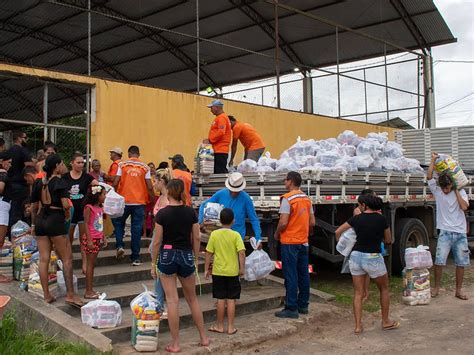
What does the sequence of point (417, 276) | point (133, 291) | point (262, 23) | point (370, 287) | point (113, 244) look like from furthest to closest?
1. point (262, 23)
2. point (370, 287)
3. point (113, 244)
4. point (417, 276)
5. point (133, 291)

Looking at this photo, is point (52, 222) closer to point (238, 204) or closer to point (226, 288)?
point (226, 288)

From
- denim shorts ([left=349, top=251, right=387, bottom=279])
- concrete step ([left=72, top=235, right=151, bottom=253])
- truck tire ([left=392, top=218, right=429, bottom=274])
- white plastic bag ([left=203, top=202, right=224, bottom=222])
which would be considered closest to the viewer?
denim shorts ([left=349, top=251, right=387, bottom=279])

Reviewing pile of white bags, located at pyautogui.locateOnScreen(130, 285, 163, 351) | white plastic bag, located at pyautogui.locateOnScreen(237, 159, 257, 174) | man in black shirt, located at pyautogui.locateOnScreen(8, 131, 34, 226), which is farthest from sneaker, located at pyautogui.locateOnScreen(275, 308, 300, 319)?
man in black shirt, located at pyautogui.locateOnScreen(8, 131, 34, 226)

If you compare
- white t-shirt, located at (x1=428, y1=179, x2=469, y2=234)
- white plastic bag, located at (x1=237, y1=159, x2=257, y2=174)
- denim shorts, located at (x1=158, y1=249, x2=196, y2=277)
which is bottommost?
denim shorts, located at (x1=158, y1=249, x2=196, y2=277)

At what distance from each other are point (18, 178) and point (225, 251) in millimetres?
3204

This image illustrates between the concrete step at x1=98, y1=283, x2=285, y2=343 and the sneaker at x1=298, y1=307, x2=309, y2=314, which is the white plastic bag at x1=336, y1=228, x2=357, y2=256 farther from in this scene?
the concrete step at x1=98, y1=283, x2=285, y2=343

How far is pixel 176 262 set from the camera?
16.1 feet

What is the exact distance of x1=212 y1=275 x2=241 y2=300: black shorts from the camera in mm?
5566

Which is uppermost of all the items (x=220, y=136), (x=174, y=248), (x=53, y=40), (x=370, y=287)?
(x=53, y=40)

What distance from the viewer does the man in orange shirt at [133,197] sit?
7.34 m

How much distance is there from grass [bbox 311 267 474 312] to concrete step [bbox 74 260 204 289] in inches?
109

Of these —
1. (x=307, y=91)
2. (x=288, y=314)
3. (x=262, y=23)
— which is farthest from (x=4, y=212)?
(x=262, y=23)

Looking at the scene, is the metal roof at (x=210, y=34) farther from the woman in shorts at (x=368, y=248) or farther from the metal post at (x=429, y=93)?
the woman in shorts at (x=368, y=248)

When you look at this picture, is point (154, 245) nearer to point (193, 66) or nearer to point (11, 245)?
point (11, 245)
